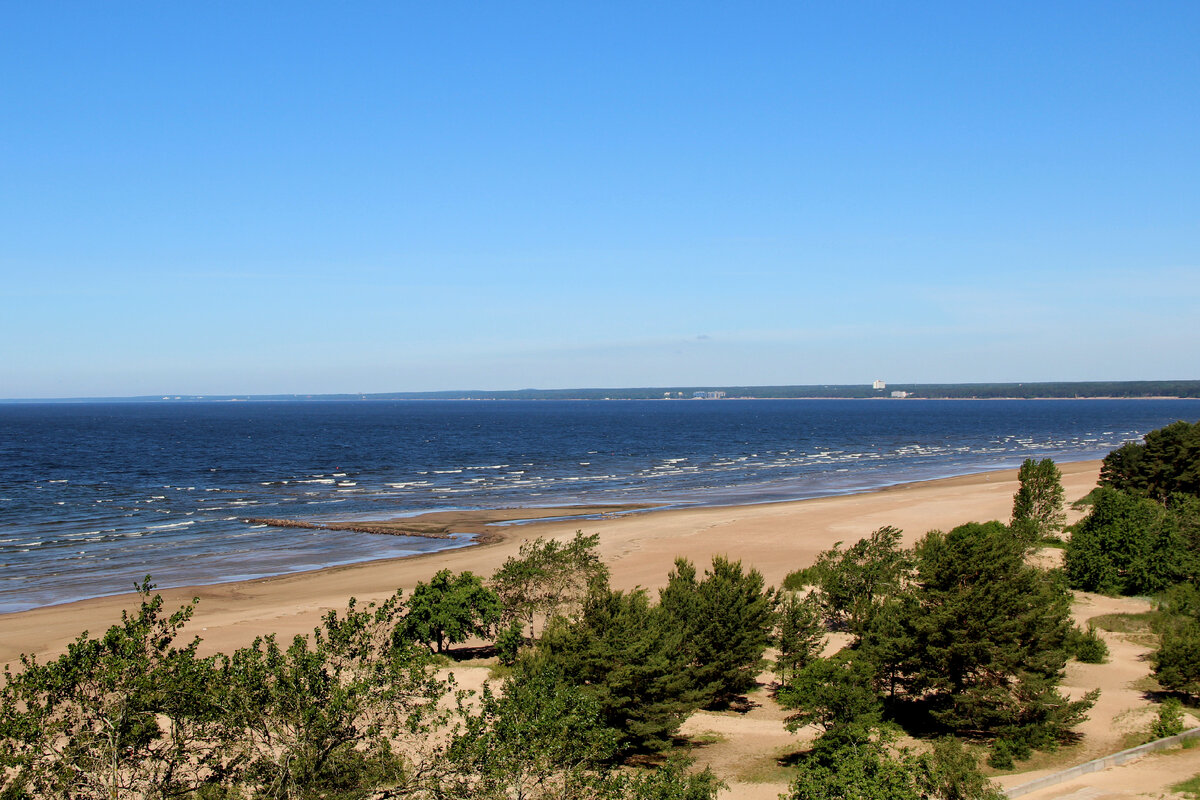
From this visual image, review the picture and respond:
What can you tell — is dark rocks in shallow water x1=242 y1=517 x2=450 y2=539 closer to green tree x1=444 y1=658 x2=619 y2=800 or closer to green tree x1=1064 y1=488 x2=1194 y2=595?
green tree x1=1064 y1=488 x2=1194 y2=595

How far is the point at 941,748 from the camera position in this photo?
1948cm

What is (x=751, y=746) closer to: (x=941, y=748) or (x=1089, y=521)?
(x=941, y=748)

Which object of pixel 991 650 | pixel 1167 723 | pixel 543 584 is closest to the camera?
pixel 1167 723

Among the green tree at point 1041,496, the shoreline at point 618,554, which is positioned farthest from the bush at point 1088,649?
the green tree at point 1041,496

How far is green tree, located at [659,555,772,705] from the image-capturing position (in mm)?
25922

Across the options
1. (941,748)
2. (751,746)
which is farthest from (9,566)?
(941,748)

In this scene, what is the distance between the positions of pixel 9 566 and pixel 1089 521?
188 feet

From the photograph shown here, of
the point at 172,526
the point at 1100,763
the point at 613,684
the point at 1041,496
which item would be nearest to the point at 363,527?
the point at 172,526

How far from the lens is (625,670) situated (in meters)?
21.4

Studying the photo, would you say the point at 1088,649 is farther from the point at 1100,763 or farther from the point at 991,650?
the point at 1100,763

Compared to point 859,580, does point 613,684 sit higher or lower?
higher

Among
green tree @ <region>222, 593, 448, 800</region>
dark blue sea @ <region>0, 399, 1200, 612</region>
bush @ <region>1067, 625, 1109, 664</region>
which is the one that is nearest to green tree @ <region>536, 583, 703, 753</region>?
green tree @ <region>222, 593, 448, 800</region>

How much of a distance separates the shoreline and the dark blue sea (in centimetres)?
329

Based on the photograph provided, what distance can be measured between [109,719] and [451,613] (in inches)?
722
